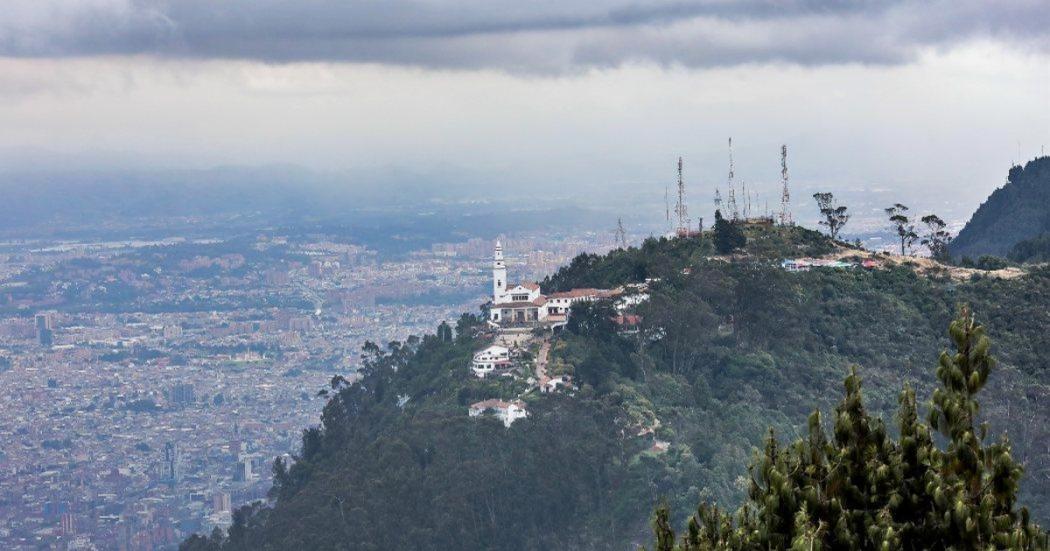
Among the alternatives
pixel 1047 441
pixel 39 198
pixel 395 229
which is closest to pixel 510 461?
pixel 1047 441

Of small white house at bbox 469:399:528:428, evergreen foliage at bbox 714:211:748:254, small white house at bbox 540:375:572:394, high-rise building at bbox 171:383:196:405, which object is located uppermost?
evergreen foliage at bbox 714:211:748:254

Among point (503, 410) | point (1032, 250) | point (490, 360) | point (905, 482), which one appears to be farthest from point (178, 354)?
point (905, 482)

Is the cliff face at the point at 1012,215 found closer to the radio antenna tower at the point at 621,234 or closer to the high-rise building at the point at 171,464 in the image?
the radio antenna tower at the point at 621,234

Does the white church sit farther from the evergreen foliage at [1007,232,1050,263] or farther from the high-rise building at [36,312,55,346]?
the high-rise building at [36,312,55,346]

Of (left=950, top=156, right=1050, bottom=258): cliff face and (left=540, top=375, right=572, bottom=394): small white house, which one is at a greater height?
(left=950, top=156, right=1050, bottom=258): cliff face

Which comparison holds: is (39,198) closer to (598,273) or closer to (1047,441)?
(598,273)

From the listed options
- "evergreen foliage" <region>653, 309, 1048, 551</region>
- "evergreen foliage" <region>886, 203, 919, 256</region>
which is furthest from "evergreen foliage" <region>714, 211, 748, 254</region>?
"evergreen foliage" <region>653, 309, 1048, 551</region>
